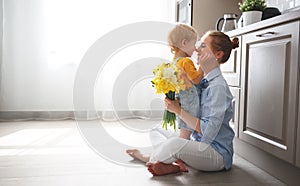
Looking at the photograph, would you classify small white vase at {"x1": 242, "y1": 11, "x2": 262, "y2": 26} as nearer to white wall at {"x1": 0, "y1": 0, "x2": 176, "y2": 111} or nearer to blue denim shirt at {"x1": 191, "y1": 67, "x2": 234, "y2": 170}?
blue denim shirt at {"x1": 191, "y1": 67, "x2": 234, "y2": 170}

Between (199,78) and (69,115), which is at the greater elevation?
(199,78)

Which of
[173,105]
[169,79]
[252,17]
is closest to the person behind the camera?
[169,79]

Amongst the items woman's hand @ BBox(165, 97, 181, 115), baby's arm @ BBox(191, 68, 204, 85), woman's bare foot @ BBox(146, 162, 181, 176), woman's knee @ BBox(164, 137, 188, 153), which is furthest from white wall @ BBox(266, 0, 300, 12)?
woman's bare foot @ BBox(146, 162, 181, 176)

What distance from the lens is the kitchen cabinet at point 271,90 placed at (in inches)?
49.6

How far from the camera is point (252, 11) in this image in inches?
70.2

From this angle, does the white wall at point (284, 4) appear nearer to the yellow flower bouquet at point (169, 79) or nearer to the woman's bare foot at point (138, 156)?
the yellow flower bouquet at point (169, 79)

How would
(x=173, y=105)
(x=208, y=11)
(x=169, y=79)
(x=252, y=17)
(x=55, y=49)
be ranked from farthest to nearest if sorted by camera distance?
(x=55, y=49), (x=208, y=11), (x=252, y=17), (x=173, y=105), (x=169, y=79)

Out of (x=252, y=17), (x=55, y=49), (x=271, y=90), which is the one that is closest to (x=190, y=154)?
(x=271, y=90)

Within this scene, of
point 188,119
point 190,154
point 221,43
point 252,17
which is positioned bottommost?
point 190,154

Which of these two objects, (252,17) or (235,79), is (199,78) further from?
(252,17)

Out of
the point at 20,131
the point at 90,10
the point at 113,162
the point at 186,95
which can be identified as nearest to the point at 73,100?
the point at 20,131

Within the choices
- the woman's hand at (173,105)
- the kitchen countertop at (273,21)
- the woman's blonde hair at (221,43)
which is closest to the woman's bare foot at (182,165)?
the woman's hand at (173,105)

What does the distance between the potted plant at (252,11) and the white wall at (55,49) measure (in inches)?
43.3

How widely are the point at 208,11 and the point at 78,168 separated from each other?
1778 millimetres
